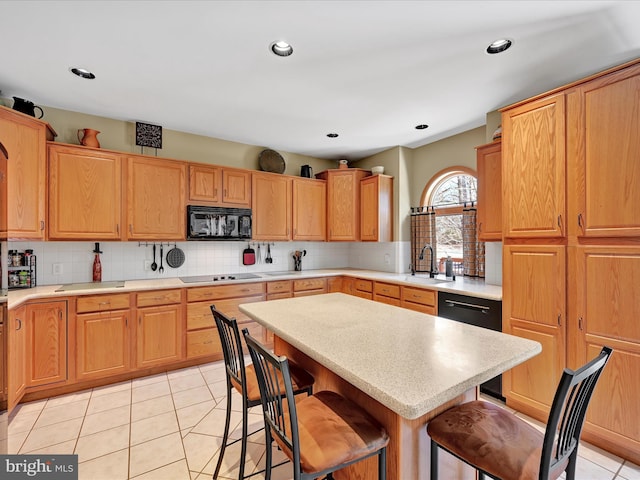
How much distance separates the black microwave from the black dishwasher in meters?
2.37

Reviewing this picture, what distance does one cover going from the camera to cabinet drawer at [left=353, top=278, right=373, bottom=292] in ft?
12.8

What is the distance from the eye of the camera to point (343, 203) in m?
4.45

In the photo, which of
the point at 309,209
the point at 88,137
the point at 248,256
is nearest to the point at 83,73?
the point at 88,137

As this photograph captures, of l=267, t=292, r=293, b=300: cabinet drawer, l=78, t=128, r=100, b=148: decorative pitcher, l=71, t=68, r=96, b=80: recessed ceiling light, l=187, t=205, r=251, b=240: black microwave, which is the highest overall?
l=71, t=68, r=96, b=80: recessed ceiling light

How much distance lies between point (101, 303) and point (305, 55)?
8.93 feet

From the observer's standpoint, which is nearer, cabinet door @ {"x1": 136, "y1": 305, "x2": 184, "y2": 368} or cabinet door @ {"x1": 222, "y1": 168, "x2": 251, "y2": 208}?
cabinet door @ {"x1": 136, "y1": 305, "x2": 184, "y2": 368}

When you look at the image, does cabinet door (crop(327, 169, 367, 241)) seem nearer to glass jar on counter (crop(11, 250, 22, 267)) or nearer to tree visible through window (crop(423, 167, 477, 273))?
tree visible through window (crop(423, 167, 477, 273))

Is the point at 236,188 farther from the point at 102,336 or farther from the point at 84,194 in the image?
the point at 102,336

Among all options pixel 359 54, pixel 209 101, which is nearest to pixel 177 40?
pixel 209 101

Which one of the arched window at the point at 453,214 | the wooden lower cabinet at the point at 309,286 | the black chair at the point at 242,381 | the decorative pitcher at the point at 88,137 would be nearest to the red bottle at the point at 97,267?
the decorative pitcher at the point at 88,137

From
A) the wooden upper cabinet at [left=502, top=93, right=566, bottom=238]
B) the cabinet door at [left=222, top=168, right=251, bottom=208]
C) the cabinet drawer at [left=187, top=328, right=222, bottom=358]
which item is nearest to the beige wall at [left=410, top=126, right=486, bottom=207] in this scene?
the wooden upper cabinet at [left=502, top=93, right=566, bottom=238]

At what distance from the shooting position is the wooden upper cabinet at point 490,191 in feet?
9.12

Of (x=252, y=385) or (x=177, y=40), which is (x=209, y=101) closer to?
(x=177, y=40)

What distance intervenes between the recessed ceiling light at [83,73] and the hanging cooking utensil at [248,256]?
2384 mm
